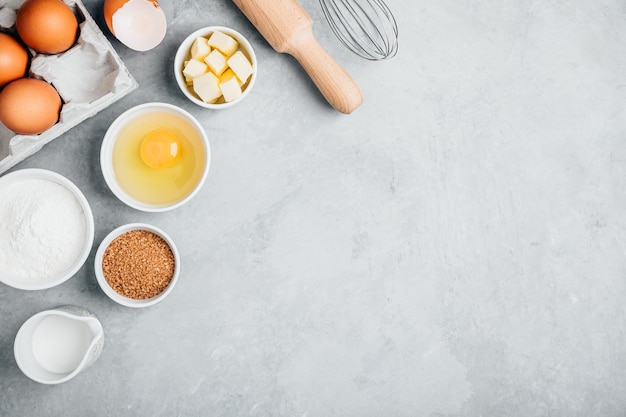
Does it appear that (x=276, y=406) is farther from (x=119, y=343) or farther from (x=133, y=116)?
(x=133, y=116)

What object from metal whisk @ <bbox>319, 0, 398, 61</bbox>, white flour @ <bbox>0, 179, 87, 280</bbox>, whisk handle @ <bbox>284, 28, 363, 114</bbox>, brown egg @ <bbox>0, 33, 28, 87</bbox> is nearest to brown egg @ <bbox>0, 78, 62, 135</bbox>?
brown egg @ <bbox>0, 33, 28, 87</bbox>

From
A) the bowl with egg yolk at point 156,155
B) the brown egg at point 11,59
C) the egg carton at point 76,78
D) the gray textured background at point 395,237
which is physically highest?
the brown egg at point 11,59

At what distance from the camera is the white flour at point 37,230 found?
1.01 metres

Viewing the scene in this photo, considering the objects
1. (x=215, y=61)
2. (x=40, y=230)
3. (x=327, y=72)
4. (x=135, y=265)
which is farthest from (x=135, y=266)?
(x=327, y=72)

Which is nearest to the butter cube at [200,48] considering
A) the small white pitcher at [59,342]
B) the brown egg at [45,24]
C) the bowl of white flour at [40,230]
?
the brown egg at [45,24]

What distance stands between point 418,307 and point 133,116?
808 mm

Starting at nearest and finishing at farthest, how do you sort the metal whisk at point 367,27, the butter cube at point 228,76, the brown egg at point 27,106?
the brown egg at point 27,106
the butter cube at point 228,76
the metal whisk at point 367,27

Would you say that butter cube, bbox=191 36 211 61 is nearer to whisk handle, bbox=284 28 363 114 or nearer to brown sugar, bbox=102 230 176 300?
whisk handle, bbox=284 28 363 114

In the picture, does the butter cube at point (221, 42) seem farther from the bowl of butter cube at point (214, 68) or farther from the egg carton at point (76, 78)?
the egg carton at point (76, 78)

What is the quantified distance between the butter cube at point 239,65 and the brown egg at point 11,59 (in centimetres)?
41

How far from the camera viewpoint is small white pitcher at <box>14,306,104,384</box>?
1043mm

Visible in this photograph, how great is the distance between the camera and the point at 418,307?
1273mm

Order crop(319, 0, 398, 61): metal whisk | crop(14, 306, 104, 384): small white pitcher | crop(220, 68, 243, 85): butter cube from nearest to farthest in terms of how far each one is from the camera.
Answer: crop(14, 306, 104, 384): small white pitcher
crop(220, 68, 243, 85): butter cube
crop(319, 0, 398, 61): metal whisk

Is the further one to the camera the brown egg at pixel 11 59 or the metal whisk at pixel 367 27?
the metal whisk at pixel 367 27
